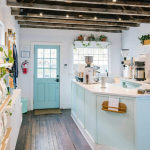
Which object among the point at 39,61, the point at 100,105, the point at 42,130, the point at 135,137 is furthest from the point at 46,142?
the point at 39,61

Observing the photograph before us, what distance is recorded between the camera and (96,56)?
6.10 metres

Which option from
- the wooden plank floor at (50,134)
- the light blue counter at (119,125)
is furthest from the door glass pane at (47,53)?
the light blue counter at (119,125)

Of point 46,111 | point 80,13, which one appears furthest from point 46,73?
point 80,13

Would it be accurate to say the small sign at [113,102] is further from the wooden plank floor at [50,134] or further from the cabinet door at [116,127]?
the wooden plank floor at [50,134]

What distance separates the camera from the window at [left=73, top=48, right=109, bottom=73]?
5949 mm

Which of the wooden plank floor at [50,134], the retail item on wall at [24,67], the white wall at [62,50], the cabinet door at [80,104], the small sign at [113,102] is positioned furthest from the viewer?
the white wall at [62,50]

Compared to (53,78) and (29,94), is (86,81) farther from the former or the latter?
(29,94)

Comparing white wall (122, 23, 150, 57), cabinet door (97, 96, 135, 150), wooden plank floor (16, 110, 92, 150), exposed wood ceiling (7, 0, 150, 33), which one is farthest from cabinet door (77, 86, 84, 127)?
white wall (122, 23, 150, 57)

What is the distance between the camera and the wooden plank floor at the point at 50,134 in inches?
124

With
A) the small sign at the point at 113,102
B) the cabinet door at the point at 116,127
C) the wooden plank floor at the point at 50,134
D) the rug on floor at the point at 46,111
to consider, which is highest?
the small sign at the point at 113,102

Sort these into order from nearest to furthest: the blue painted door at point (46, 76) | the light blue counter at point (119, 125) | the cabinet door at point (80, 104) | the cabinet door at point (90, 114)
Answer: the light blue counter at point (119, 125), the cabinet door at point (90, 114), the cabinet door at point (80, 104), the blue painted door at point (46, 76)

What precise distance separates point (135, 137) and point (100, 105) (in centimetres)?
72

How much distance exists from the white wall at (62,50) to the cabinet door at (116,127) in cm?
300

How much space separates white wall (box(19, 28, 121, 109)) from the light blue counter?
260 centimetres
